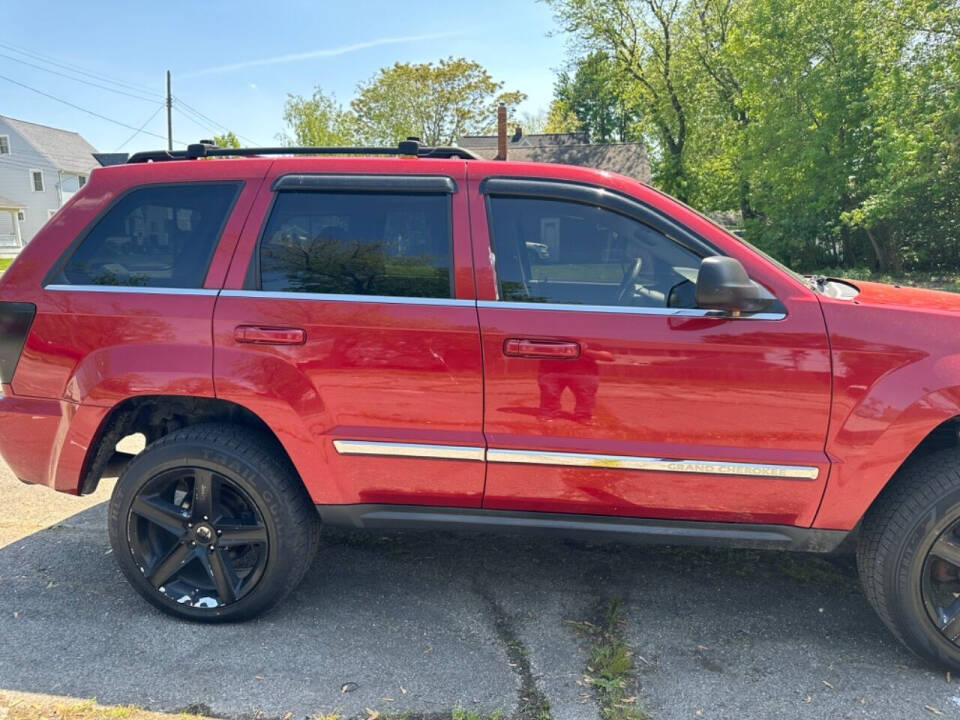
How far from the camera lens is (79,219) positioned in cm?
290

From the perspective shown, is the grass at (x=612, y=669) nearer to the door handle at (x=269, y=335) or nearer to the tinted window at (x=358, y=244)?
the tinted window at (x=358, y=244)

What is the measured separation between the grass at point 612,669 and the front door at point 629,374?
1.83ft

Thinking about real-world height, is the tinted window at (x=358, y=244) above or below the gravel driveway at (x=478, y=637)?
above

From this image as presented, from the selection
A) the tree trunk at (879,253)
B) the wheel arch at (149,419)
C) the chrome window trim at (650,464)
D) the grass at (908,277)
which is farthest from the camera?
the tree trunk at (879,253)

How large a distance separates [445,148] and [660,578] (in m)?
2.32

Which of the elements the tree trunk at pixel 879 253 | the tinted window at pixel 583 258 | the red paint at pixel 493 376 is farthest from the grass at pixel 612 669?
the tree trunk at pixel 879 253

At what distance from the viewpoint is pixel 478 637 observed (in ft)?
9.18

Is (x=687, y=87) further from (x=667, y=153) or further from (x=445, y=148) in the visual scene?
(x=445, y=148)

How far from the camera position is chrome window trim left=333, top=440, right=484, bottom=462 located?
8.71 feet

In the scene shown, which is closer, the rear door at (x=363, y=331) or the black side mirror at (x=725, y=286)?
the black side mirror at (x=725, y=286)

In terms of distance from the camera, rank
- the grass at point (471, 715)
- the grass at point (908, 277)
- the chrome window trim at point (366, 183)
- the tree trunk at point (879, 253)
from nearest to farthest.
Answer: the grass at point (471, 715), the chrome window trim at point (366, 183), the grass at point (908, 277), the tree trunk at point (879, 253)

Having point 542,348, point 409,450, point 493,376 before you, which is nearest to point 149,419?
point 409,450

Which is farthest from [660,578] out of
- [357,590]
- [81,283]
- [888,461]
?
[81,283]

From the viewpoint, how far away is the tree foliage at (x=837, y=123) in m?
14.5
